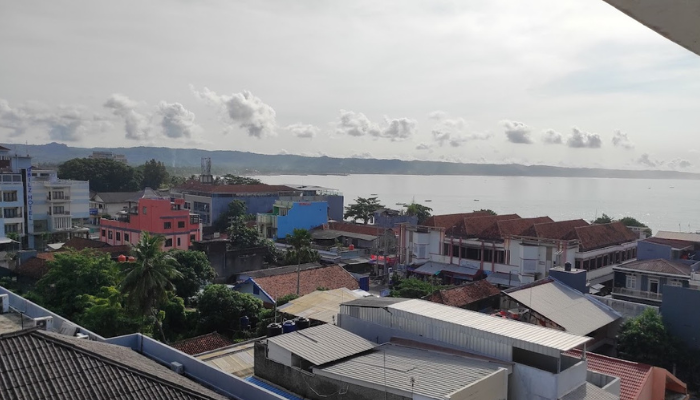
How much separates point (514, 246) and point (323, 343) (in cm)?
2411

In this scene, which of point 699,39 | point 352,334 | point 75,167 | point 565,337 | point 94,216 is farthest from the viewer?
point 75,167

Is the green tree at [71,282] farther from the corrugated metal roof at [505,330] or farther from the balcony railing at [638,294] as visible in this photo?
the balcony railing at [638,294]

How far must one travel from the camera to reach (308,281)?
30578 mm

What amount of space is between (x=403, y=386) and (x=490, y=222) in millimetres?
29047

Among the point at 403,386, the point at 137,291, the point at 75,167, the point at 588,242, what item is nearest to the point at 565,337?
the point at 403,386

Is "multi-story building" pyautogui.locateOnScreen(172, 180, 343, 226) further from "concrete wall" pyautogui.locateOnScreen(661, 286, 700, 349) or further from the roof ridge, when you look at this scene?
the roof ridge

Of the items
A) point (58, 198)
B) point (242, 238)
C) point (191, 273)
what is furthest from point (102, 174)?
point (191, 273)

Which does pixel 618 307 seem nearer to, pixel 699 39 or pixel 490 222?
pixel 490 222

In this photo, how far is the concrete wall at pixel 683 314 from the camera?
69.4ft

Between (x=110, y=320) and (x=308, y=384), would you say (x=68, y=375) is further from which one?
(x=110, y=320)

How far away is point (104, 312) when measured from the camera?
20.0 meters

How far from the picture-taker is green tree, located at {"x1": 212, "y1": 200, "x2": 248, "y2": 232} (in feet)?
196

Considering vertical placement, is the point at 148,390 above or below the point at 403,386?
above

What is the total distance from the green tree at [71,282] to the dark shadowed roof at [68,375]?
50.9 ft
